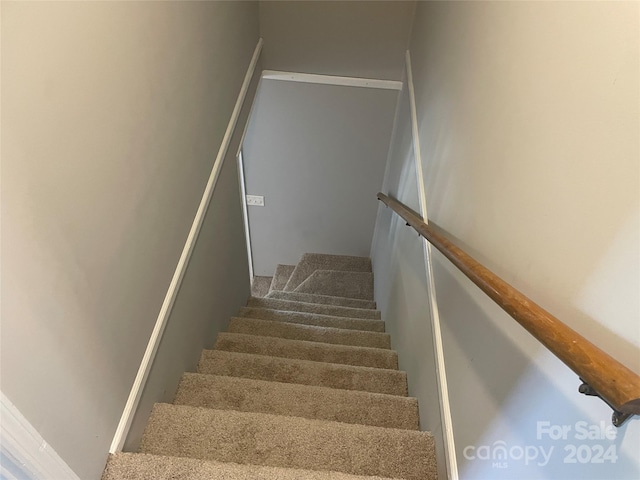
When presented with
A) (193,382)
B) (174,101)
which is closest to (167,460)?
(193,382)

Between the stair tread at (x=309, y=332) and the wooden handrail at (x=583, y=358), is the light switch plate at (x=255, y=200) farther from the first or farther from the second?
the wooden handrail at (x=583, y=358)

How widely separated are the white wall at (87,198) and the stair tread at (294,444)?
28 cm

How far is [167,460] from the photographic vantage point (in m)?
1.30

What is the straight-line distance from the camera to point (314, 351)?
94.3 inches

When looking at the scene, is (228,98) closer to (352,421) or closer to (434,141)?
(434,141)

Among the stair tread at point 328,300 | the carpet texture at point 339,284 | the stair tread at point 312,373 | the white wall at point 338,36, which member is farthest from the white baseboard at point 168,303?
the carpet texture at point 339,284

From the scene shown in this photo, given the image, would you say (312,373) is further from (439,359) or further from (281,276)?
(281,276)

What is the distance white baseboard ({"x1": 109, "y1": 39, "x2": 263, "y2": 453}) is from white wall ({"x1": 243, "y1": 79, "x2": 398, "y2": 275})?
1.74 meters

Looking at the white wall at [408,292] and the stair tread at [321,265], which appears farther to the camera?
the stair tread at [321,265]

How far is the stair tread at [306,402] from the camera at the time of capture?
1784mm

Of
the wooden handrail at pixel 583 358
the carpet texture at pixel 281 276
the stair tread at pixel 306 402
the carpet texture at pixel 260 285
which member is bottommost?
the carpet texture at pixel 260 285

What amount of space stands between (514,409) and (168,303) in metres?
1.29

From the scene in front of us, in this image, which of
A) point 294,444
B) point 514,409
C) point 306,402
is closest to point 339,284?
point 306,402

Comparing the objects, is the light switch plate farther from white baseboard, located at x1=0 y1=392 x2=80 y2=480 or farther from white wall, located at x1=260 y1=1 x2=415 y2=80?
white baseboard, located at x1=0 y1=392 x2=80 y2=480
